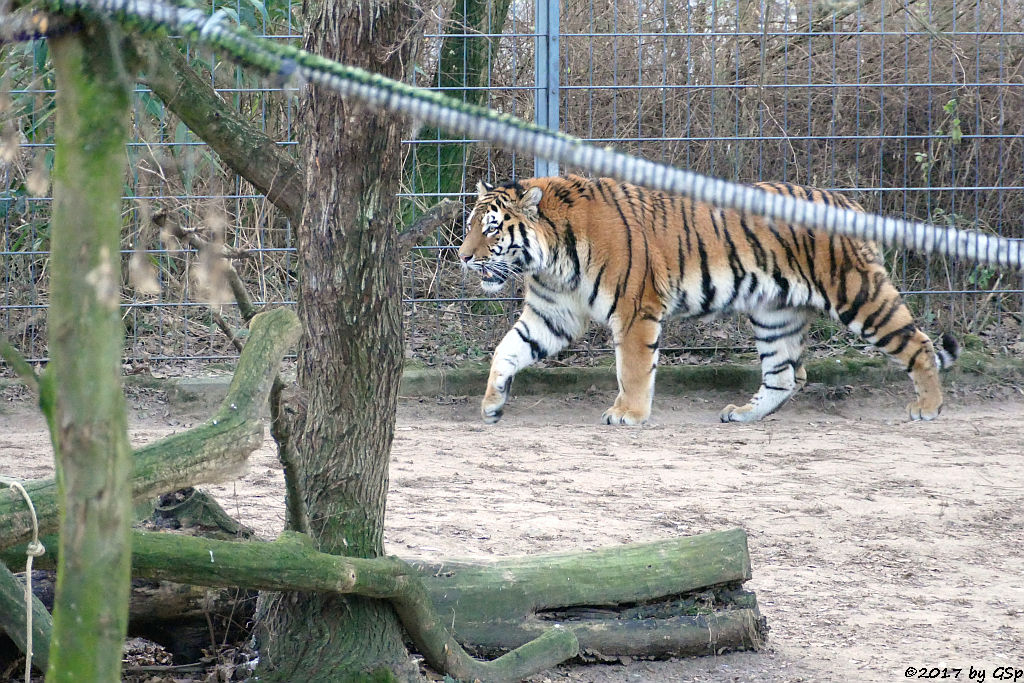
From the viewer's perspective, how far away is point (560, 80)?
7051 millimetres

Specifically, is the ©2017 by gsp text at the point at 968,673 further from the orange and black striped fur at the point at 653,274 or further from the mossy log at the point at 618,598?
the orange and black striped fur at the point at 653,274

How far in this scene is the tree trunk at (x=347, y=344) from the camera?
2668mm

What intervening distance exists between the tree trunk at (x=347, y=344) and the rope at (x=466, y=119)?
3.77 feet

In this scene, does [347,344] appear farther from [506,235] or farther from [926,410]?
[926,410]

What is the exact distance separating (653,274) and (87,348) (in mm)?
5701

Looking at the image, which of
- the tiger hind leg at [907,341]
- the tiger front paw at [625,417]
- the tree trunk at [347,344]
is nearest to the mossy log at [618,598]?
the tree trunk at [347,344]

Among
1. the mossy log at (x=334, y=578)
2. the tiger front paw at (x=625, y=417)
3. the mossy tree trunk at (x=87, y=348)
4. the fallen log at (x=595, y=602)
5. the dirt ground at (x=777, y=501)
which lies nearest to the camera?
the mossy tree trunk at (x=87, y=348)

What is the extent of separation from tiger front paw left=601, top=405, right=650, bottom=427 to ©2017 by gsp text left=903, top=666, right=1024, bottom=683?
11.9ft

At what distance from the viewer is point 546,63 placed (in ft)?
22.6

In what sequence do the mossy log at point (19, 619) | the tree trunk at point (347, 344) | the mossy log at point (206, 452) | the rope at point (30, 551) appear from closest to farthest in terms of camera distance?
the rope at point (30, 551) < the mossy log at point (206, 452) < the mossy log at point (19, 619) < the tree trunk at point (347, 344)

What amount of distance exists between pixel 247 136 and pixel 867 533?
2874mm

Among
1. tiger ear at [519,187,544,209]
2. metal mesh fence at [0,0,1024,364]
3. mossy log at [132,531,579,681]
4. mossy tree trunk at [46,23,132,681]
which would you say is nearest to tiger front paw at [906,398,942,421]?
metal mesh fence at [0,0,1024,364]

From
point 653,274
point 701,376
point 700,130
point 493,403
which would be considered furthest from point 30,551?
point 700,130

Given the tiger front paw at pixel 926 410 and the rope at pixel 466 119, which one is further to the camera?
the tiger front paw at pixel 926 410
